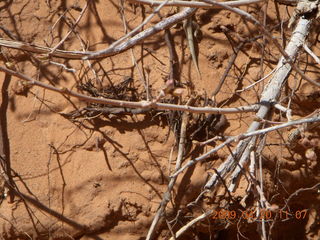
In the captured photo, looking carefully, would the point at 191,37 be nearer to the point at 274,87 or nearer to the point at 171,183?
the point at 274,87

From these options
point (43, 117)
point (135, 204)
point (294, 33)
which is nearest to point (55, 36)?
point (43, 117)

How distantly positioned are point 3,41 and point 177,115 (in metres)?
Answer: 1.01

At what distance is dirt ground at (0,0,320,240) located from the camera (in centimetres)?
→ 234

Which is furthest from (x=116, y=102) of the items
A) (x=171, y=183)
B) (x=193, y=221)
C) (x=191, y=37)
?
(x=191, y=37)

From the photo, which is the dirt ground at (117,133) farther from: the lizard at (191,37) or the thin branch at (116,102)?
the thin branch at (116,102)

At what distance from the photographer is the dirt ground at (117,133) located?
2342 mm

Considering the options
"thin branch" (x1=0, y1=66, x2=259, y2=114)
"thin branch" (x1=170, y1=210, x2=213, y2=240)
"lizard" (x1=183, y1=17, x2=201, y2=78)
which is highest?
"lizard" (x1=183, y1=17, x2=201, y2=78)

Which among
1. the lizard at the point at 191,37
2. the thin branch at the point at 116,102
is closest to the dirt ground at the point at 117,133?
the lizard at the point at 191,37

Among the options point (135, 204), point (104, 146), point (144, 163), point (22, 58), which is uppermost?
point (22, 58)

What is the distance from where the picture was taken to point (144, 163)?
239 cm

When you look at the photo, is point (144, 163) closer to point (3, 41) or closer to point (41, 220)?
point (41, 220)

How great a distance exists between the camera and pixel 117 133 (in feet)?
7.86

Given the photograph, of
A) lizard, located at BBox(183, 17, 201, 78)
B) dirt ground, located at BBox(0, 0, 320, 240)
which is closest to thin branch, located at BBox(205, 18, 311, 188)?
dirt ground, located at BBox(0, 0, 320, 240)

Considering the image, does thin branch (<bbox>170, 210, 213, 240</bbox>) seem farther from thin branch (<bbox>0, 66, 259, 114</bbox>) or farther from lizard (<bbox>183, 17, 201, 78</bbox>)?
lizard (<bbox>183, 17, 201, 78</bbox>)
